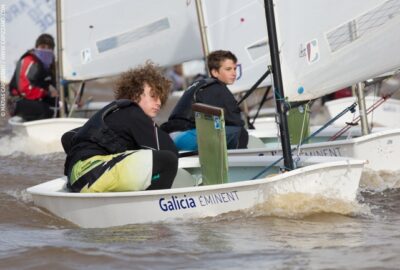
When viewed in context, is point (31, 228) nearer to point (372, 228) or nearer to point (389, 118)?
point (372, 228)

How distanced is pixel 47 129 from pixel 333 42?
4660mm

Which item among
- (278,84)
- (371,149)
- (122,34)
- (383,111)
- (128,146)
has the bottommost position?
(383,111)

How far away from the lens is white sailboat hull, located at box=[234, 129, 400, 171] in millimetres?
6762

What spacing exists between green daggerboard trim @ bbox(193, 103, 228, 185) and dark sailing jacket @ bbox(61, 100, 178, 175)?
0.74 ft

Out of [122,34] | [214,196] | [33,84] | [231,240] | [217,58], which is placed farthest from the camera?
[122,34]

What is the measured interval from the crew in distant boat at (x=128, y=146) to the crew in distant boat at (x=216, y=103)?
1441 mm

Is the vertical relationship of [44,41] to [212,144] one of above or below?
above

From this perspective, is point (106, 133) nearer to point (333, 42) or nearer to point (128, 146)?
point (128, 146)

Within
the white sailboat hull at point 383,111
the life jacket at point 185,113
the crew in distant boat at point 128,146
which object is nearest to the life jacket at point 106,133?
the crew in distant boat at point 128,146

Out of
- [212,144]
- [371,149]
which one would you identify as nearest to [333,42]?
[212,144]

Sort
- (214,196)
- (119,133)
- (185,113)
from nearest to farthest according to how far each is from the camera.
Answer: (214,196) < (119,133) < (185,113)

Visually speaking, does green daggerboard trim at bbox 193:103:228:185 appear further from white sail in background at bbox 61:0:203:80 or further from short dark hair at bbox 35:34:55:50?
short dark hair at bbox 35:34:55:50

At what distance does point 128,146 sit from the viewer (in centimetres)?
537

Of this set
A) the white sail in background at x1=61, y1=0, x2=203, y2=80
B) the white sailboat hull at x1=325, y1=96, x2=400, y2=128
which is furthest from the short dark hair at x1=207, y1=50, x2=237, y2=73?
the white sailboat hull at x1=325, y1=96, x2=400, y2=128
